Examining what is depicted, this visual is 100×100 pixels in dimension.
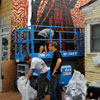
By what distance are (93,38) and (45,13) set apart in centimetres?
287

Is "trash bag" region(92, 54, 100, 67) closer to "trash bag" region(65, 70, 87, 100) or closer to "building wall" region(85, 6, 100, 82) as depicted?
"building wall" region(85, 6, 100, 82)

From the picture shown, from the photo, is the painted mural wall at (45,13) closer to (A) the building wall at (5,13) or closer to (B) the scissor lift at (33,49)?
(A) the building wall at (5,13)

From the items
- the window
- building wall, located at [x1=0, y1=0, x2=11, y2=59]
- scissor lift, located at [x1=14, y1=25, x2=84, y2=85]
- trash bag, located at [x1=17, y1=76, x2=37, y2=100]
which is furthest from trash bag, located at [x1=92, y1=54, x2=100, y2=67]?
building wall, located at [x1=0, y1=0, x2=11, y2=59]

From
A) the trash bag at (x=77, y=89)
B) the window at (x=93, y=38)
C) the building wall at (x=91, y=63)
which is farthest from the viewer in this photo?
the window at (x=93, y=38)

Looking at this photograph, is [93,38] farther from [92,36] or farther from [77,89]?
[77,89]

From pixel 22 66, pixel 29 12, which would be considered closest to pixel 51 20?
pixel 29 12

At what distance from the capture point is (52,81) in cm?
559

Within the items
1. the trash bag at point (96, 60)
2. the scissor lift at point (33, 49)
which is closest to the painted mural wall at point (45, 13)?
the scissor lift at point (33, 49)

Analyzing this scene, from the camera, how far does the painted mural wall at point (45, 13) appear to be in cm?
914

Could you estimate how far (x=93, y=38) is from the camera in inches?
337

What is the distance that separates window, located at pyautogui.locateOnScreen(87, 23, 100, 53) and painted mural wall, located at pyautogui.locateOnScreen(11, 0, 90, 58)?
2.36m

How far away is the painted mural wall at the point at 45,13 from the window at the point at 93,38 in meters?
2.36

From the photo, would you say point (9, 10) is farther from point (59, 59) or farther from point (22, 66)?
point (59, 59)

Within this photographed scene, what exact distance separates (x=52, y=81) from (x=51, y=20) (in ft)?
17.3
